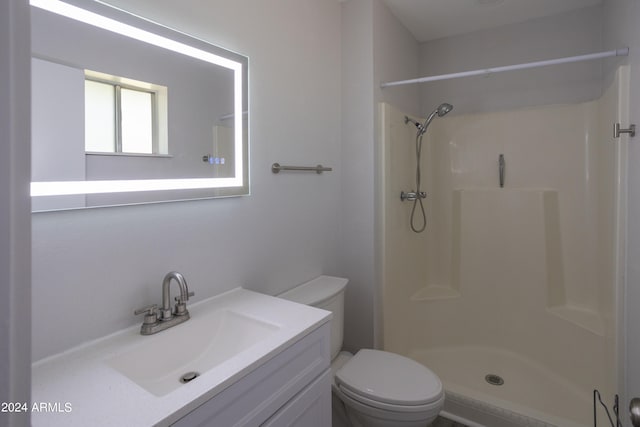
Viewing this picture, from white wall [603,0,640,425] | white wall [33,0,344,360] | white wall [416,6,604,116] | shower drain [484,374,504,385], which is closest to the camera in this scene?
white wall [33,0,344,360]

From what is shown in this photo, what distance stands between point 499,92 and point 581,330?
5.73 feet

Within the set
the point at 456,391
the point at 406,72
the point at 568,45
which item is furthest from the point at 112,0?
the point at 568,45

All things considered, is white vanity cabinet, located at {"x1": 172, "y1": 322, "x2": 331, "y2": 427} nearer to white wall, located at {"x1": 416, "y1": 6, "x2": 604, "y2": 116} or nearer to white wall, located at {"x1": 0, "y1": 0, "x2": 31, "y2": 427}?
white wall, located at {"x1": 0, "y1": 0, "x2": 31, "y2": 427}

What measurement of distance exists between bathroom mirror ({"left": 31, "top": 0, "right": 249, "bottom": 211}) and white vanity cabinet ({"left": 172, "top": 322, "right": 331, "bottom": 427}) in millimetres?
666

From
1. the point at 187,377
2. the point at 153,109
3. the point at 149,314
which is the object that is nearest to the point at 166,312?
the point at 149,314

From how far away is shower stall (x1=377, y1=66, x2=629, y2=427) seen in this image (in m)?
2.04

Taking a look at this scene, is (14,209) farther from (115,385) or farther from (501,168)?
(501,168)

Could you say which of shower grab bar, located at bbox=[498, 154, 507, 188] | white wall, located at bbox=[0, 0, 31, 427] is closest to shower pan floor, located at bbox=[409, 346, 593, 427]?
shower grab bar, located at bbox=[498, 154, 507, 188]

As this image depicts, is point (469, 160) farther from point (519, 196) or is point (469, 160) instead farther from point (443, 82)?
point (443, 82)

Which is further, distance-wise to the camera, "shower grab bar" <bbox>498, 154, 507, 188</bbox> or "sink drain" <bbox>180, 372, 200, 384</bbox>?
"shower grab bar" <bbox>498, 154, 507, 188</bbox>

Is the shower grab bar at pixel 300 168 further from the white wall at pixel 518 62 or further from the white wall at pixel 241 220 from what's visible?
the white wall at pixel 518 62

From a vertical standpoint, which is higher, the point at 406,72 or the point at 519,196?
the point at 406,72

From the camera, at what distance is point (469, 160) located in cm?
273

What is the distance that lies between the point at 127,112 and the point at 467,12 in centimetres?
230
